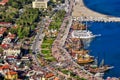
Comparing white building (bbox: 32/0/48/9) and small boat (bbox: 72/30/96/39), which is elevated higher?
white building (bbox: 32/0/48/9)

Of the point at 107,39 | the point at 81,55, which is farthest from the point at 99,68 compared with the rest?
the point at 107,39

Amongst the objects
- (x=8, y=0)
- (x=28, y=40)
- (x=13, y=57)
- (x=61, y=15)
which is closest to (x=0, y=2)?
(x=8, y=0)

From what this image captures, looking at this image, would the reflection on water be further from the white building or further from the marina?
the white building

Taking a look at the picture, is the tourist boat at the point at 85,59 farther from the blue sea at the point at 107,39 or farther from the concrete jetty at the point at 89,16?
the concrete jetty at the point at 89,16

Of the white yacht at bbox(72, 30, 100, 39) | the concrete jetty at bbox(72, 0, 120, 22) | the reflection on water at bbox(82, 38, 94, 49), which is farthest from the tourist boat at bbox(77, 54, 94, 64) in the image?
the concrete jetty at bbox(72, 0, 120, 22)

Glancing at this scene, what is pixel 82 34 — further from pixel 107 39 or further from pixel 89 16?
pixel 89 16

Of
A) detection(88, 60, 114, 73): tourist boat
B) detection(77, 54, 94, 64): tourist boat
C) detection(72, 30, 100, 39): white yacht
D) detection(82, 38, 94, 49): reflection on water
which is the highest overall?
detection(72, 30, 100, 39): white yacht

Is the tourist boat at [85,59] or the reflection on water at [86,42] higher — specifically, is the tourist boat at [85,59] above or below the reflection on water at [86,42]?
below

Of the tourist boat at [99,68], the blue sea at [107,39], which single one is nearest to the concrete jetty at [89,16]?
the blue sea at [107,39]

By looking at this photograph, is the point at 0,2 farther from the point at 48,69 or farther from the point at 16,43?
the point at 48,69
